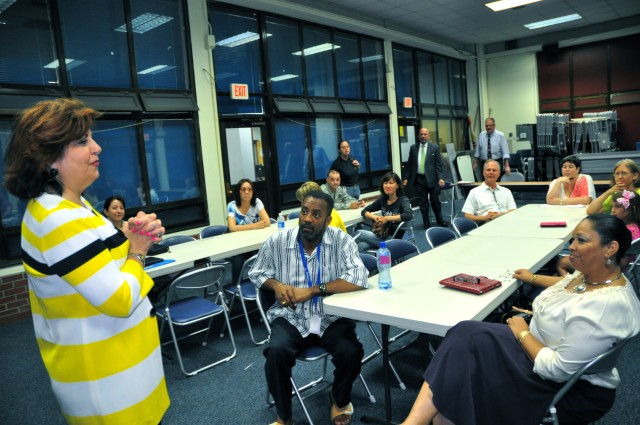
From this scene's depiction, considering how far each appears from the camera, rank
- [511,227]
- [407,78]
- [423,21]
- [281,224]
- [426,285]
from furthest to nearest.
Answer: [407,78] < [423,21] < [281,224] < [511,227] < [426,285]

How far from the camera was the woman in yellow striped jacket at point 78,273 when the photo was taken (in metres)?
1.19

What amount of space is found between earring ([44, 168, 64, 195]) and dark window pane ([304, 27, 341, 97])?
712cm

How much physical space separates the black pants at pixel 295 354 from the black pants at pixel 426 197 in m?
5.73

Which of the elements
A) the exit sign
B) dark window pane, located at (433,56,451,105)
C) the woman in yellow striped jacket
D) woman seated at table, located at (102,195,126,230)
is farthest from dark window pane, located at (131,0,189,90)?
dark window pane, located at (433,56,451,105)

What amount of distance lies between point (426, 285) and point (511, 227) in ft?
6.43

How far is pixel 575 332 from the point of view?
1736 mm

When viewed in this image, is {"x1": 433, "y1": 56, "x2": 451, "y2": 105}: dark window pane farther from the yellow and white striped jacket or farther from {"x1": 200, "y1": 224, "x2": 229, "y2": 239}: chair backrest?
the yellow and white striped jacket

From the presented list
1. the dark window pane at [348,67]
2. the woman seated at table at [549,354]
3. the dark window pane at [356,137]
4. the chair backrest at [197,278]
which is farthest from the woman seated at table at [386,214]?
the dark window pane at [348,67]

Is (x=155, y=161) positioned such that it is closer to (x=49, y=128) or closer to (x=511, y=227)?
(x=511, y=227)

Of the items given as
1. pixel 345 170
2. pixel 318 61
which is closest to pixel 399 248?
pixel 345 170

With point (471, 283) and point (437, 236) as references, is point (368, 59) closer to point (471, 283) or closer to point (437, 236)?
point (437, 236)

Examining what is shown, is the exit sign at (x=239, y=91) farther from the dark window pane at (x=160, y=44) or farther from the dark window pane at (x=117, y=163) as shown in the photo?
the dark window pane at (x=117, y=163)

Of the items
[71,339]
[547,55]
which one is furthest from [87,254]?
[547,55]

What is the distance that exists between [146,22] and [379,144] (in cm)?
538
